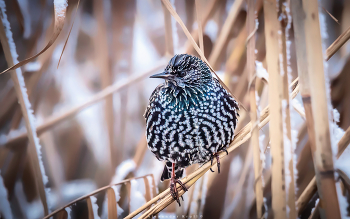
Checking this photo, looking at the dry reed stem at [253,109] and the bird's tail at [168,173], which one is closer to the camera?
the dry reed stem at [253,109]

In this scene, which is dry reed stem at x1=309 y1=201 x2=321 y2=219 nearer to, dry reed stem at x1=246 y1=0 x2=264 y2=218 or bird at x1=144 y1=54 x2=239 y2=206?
dry reed stem at x1=246 y1=0 x2=264 y2=218

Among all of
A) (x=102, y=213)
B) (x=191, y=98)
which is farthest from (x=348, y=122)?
(x=102, y=213)

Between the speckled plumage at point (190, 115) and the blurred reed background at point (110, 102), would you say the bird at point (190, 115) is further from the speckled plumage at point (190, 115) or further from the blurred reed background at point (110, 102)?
the blurred reed background at point (110, 102)

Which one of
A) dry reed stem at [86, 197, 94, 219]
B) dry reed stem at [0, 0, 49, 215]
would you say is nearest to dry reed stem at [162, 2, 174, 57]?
dry reed stem at [0, 0, 49, 215]

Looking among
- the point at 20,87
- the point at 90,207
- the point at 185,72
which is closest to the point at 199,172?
the point at 185,72

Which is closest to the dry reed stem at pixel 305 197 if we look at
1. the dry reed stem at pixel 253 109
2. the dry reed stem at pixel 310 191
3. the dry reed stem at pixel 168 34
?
the dry reed stem at pixel 310 191
